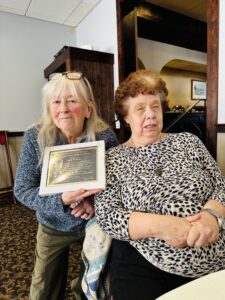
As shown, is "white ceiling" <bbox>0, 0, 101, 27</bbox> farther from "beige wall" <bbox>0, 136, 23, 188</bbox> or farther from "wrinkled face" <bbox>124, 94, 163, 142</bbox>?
"wrinkled face" <bbox>124, 94, 163, 142</bbox>

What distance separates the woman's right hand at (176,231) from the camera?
79 cm

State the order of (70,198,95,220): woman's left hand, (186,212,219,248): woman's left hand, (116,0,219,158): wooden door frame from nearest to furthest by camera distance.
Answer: (186,212,219,248): woman's left hand, (70,198,95,220): woman's left hand, (116,0,219,158): wooden door frame

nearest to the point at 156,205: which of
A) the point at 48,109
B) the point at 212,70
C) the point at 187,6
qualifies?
the point at 48,109

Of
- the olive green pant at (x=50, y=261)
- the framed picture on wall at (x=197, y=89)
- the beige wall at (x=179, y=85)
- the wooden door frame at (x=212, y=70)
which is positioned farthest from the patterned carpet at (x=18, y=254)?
the framed picture on wall at (x=197, y=89)

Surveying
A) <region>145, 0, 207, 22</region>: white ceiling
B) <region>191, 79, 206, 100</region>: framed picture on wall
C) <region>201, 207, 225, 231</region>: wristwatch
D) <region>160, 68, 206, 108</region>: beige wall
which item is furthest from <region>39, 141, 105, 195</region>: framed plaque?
<region>191, 79, 206, 100</region>: framed picture on wall

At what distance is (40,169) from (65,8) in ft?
10.1

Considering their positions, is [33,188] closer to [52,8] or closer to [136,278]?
[136,278]

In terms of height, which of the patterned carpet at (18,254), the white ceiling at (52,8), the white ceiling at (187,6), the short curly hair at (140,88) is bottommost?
the patterned carpet at (18,254)

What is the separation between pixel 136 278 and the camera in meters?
0.86

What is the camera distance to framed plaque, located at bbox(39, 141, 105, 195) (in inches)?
35.8

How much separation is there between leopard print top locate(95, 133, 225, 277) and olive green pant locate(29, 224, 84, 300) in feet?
1.04

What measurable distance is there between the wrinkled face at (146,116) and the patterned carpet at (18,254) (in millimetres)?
1225

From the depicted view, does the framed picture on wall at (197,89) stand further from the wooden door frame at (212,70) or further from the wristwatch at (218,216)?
the wristwatch at (218,216)

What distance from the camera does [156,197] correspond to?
903 mm
